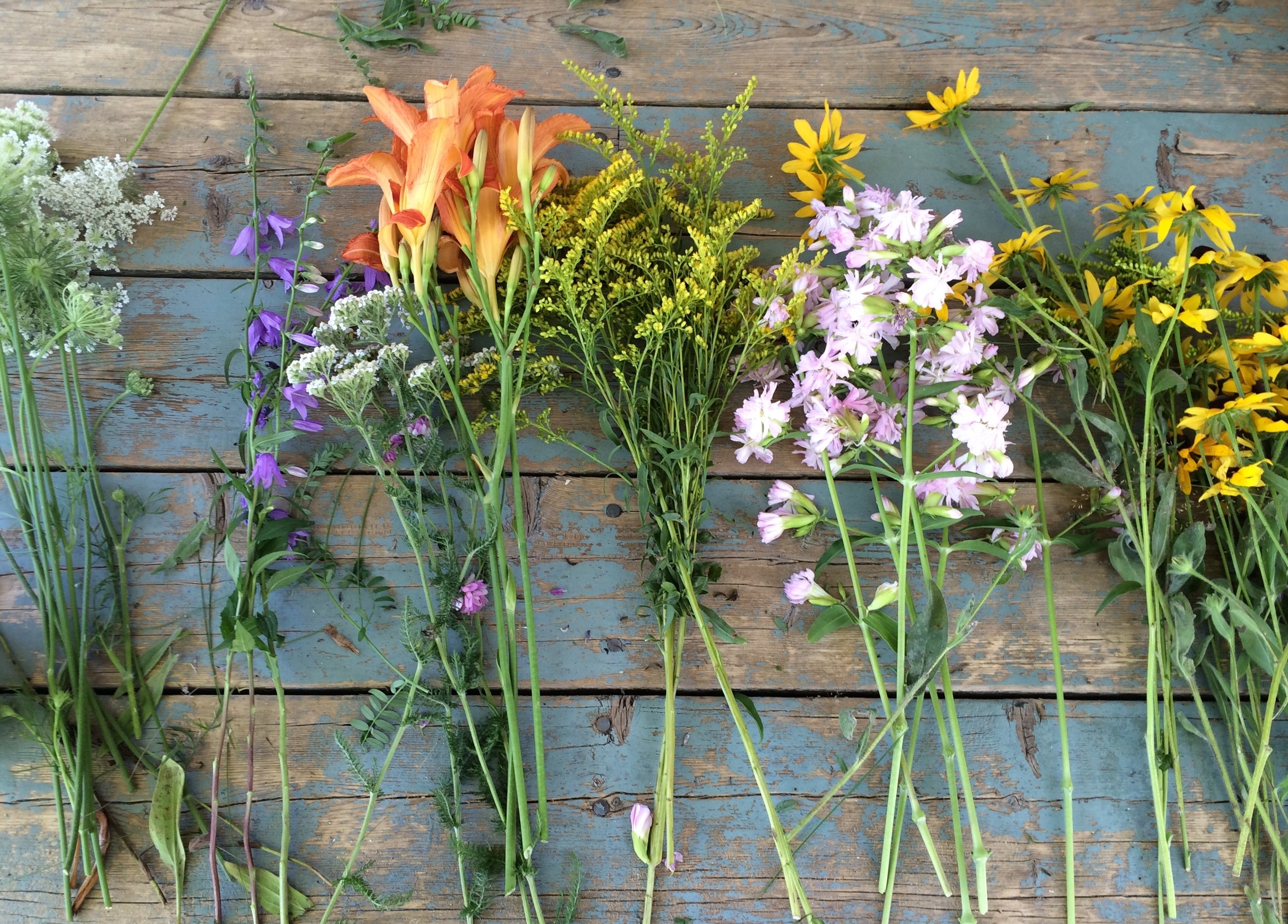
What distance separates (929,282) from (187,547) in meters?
1.03

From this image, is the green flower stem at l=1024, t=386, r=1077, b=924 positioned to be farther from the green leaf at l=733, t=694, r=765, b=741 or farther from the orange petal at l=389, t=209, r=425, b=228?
the orange petal at l=389, t=209, r=425, b=228

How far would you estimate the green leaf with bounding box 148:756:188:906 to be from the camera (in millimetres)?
1042

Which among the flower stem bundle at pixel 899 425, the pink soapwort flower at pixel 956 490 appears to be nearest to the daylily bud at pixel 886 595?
the flower stem bundle at pixel 899 425

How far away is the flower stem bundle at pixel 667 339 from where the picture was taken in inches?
38.3

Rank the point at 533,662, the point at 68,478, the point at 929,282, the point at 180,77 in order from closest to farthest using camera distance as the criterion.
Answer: the point at 929,282, the point at 533,662, the point at 68,478, the point at 180,77

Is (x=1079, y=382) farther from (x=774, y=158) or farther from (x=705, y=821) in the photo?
(x=705, y=821)

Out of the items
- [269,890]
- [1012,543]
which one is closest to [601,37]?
[1012,543]

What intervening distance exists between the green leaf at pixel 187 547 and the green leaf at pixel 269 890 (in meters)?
0.40

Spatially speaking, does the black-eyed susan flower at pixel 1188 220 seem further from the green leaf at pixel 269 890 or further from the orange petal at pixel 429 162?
the green leaf at pixel 269 890

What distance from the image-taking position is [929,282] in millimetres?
868

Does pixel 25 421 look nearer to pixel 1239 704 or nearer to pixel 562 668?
pixel 562 668

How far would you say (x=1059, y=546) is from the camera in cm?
117

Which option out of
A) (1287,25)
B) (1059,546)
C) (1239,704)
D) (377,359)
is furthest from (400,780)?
(1287,25)

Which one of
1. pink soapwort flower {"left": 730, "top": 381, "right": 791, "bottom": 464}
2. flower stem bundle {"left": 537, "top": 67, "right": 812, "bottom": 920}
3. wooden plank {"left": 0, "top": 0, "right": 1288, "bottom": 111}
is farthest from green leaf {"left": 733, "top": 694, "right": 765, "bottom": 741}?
wooden plank {"left": 0, "top": 0, "right": 1288, "bottom": 111}
